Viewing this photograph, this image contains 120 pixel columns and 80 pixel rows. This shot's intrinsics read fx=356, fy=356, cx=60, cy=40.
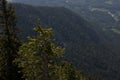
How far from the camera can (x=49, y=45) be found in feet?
106

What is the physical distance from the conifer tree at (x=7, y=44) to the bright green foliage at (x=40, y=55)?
535cm

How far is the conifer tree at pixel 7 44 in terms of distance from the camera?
38062 mm

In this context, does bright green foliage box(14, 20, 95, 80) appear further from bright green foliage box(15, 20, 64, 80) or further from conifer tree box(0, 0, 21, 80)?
conifer tree box(0, 0, 21, 80)

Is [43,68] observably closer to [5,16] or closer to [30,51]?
[30,51]

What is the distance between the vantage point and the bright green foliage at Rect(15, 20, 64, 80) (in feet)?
106

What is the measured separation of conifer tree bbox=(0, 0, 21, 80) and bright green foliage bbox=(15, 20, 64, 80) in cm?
535

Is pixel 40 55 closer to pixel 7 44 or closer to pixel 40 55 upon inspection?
pixel 40 55

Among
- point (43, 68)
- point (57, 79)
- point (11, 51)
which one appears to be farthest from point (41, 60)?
point (11, 51)

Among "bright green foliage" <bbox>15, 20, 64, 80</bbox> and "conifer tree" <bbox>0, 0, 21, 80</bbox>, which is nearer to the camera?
"bright green foliage" <bbox>15, 20, 64, 80</bbox>

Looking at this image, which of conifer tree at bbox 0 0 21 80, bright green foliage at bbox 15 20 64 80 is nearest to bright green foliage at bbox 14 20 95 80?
bright green foliage at bbox 15 20 64 80

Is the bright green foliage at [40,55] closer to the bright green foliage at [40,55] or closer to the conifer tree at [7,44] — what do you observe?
the bright green foliage at [40,55]

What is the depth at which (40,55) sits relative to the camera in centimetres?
3238

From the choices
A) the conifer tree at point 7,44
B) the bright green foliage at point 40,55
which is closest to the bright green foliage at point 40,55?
the bright green foliage at point 40,55

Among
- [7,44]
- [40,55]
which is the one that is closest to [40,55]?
[40,55]
